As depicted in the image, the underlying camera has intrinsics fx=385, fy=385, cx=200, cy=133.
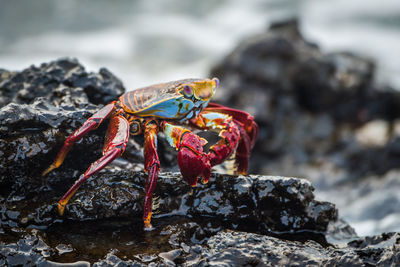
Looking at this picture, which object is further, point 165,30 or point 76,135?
point 165,30

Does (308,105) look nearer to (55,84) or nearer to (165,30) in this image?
(55,84)

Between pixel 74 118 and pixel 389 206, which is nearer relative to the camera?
pixel 74 118

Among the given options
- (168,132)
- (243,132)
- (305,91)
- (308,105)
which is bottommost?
(168,132)

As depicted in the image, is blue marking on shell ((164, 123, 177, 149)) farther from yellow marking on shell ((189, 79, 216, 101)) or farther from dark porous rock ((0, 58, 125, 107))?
dark porous rock ((0, 58, 125, 107))

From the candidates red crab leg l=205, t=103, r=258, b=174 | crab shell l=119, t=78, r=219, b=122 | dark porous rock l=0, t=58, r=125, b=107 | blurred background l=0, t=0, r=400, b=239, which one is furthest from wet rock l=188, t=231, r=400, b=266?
blurred background l=0, t=0, r=400, b=239

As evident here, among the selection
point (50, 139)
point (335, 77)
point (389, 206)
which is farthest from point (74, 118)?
point (335, 77)

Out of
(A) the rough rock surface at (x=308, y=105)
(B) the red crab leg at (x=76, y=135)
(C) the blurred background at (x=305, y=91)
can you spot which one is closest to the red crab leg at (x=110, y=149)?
(B) the red crab leg at (x=76, y=135)

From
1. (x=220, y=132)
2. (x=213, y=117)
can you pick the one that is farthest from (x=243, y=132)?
(x=220, y=132)

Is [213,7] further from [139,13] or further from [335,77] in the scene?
[335,77]
